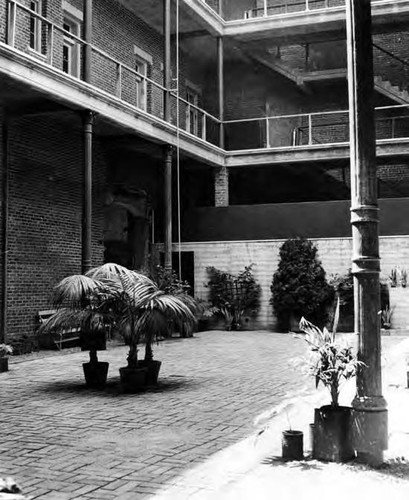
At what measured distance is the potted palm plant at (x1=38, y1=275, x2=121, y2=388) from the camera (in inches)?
314

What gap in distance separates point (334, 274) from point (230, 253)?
2.98 metres

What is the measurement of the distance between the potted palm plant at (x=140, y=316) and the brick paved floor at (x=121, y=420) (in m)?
0.26

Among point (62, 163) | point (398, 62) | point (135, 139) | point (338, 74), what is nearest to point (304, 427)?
point (62, 163)

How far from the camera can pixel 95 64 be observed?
16.0 meters

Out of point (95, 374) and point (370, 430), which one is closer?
point (370, 430)

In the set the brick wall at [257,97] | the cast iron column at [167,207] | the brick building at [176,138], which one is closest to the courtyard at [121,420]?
the brick building at [176,138]

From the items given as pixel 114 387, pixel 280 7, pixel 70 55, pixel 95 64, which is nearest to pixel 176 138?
pixel 95 64

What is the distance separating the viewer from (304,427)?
5934 millimetres

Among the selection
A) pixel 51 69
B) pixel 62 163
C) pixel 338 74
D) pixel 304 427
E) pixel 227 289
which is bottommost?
pixel 304 427

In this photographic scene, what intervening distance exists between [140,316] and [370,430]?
4084 mm

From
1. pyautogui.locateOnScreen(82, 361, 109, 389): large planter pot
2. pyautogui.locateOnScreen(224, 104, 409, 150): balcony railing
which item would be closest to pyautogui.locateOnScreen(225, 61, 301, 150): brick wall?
pyautogui.locateOnScreen(224, 104, 409, 150): balcony railing

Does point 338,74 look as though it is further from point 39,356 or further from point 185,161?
point 39,356

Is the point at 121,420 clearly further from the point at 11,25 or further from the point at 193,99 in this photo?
the point at 193,99

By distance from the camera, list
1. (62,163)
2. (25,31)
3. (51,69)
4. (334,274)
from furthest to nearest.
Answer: (334,274)
(62,163)
(25,31)
(51,69)
